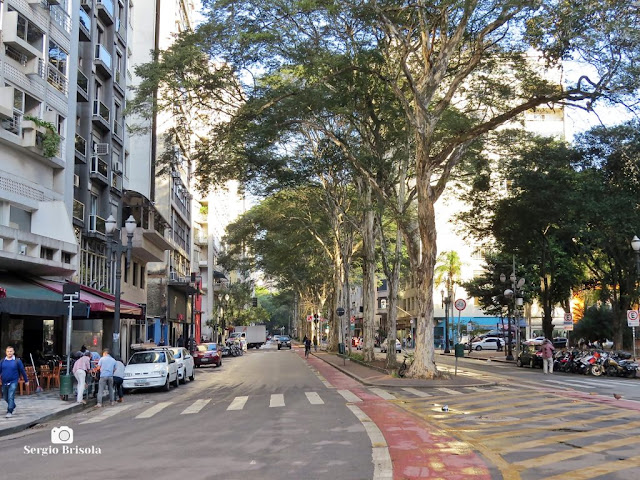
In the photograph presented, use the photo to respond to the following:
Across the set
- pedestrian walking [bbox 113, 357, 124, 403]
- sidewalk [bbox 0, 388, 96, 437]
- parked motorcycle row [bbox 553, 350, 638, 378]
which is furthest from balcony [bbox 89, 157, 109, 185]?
parked motorcycle row [bbox 553, 350, 638, 378]

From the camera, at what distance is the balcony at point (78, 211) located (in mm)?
31709

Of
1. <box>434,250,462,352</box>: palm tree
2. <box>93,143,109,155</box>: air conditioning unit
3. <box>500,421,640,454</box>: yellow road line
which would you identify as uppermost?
<box>93,143,109,155</box>: air conditioning unit

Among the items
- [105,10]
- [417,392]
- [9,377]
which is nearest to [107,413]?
[9,377]

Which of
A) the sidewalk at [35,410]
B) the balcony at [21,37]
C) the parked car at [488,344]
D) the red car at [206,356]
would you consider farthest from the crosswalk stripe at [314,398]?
the parked car at [488,344]

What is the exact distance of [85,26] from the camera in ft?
110

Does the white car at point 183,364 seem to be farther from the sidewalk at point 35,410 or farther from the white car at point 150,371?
the sidewalk at point 35,410

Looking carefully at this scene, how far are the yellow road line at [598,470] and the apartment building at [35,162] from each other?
17.9 m

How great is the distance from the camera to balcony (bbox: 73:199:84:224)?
104 ft

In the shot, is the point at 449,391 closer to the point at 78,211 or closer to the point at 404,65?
the point at 404,65

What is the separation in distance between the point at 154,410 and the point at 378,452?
9572 millimetres

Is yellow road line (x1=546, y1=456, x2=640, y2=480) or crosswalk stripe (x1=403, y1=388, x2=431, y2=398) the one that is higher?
yellow road line (x1=546, y1=456, x2=640, y2=480)

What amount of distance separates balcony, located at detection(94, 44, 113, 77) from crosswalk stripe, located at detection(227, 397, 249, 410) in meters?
23.4

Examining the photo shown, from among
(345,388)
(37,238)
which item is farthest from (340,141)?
(37,238)

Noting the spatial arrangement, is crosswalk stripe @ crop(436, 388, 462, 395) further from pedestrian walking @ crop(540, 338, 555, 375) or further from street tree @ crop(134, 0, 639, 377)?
pedestrian walking @ crop(540, 338, 555, 375)
